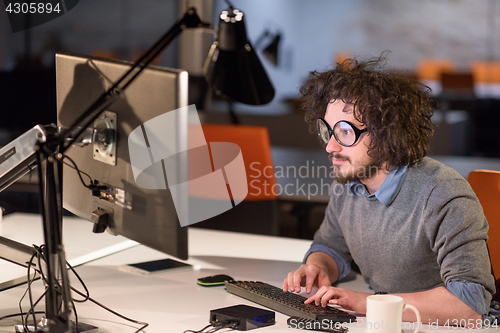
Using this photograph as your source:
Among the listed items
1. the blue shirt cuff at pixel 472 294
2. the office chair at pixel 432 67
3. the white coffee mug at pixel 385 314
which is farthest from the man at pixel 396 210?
the office chair at pixel 432 67

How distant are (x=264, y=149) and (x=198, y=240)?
36.4 inches

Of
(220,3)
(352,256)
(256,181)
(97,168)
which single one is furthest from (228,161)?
(220,3)

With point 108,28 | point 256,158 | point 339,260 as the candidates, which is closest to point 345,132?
point 339,260

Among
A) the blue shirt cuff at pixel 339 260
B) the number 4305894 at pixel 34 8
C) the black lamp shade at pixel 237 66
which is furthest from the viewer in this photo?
the number 4305894 at pixel 34 8

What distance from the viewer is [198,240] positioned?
2.10 metres

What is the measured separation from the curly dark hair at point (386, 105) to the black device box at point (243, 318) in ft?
1.74

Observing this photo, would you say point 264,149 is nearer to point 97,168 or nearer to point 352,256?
point 352,256

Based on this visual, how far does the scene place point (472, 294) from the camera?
1247 mm

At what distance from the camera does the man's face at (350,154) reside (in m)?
1.50

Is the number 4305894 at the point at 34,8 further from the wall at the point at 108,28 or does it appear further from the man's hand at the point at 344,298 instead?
the man's hand at the point at 344,298

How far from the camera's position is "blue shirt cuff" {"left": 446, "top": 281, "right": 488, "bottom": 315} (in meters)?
1.25

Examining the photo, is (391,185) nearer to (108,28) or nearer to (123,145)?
(123,145)

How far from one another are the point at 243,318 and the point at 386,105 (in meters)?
0.71

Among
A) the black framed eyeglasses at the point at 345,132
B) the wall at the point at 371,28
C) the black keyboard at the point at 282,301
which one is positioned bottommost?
the black keyboard at the point at 282,301
